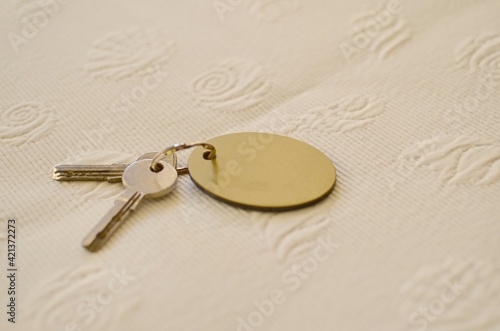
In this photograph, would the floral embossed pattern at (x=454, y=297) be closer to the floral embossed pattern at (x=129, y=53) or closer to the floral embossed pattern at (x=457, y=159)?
the floral embossed pattern at (x=457, y=159)

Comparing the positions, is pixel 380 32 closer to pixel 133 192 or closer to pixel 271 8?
pixel 271 8

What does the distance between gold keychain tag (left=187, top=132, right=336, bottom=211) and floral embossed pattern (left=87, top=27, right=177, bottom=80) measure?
246 mm

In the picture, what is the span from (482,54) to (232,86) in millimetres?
373

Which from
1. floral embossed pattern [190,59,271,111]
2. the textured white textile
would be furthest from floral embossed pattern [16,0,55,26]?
floral embossed pattern [190,59,271,111]

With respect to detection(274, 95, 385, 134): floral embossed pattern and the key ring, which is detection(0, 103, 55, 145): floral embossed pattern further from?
detection(274, 95, 385, 134): floral embossed pattern

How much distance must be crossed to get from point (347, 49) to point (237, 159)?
1.05 feet

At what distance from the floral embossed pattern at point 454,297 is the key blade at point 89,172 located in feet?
1.10

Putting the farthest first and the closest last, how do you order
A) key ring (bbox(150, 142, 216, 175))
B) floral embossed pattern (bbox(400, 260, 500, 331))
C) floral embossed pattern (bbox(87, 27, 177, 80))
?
1. floral embossed pattern (bbox(87, 27, 177, 80))
2. key ring (bbox(150, 142, 216, 175))
3. floral embossed pattern (bbox(400, 260, 500, 331))

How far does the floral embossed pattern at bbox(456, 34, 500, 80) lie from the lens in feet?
2.58

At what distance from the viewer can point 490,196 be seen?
1.94 feet

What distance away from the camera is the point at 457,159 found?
64 cm

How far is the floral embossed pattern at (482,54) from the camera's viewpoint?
0.79 meters

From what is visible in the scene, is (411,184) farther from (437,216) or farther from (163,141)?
(163,141)

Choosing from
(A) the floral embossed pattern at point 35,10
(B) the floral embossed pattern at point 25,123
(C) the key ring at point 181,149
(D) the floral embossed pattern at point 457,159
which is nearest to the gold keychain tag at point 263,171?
(C) the key ring at point 181,149
